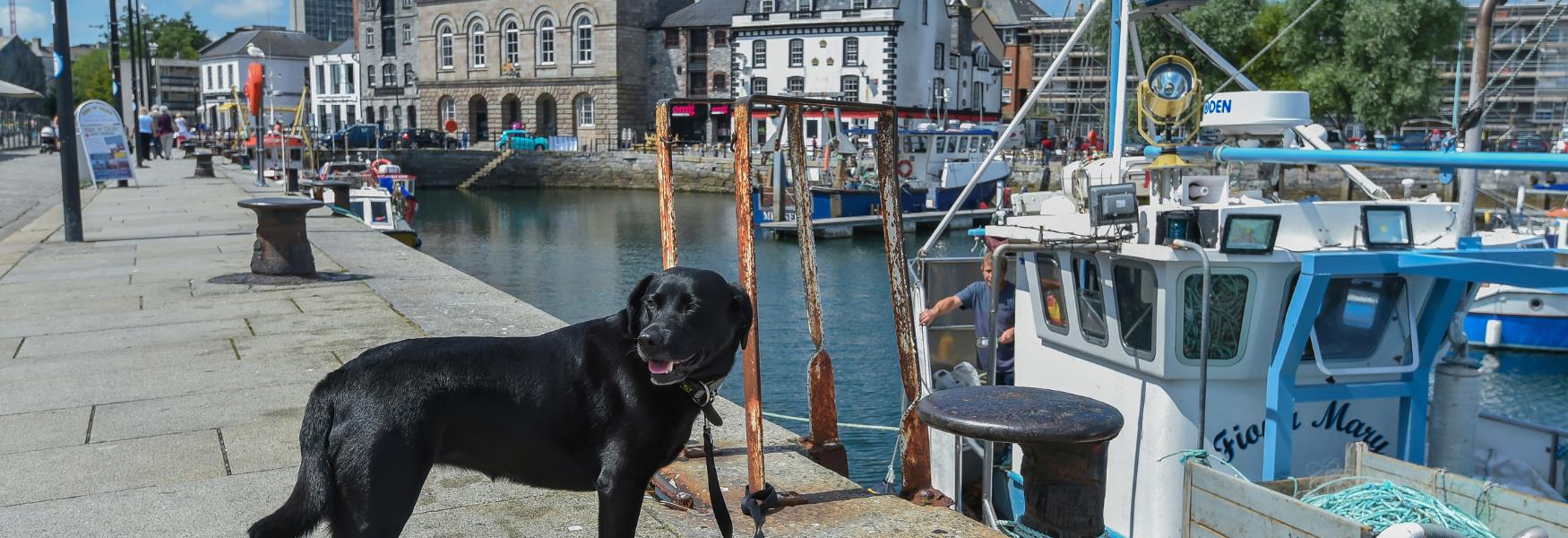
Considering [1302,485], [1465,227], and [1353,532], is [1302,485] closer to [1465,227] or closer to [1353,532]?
[1353,532]

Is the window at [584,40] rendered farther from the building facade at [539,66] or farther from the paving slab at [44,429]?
the paving slab at [44,429]

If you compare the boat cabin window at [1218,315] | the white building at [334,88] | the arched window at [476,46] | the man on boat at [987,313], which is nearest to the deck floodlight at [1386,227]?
the boat cabin window at [1218,315]

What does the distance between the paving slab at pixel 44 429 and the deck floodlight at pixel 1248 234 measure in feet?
21.5

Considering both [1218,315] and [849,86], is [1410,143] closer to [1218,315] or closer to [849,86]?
[849,86]

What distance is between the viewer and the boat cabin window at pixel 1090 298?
8539 millimetres

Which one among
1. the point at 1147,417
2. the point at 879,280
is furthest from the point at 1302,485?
the point at 879,280

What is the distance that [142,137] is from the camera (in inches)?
1608

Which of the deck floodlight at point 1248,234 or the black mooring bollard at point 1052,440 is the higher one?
the deck floodlight at point 1248,234

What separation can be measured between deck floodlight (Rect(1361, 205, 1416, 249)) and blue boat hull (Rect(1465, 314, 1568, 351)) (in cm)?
1510

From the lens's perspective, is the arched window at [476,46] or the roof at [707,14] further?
the arched window at [476,46]

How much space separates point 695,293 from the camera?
376 cm

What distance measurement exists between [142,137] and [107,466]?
39751 millimetres

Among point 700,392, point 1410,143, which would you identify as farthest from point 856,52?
point 700,392

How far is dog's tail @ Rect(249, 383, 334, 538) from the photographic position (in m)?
3.70
